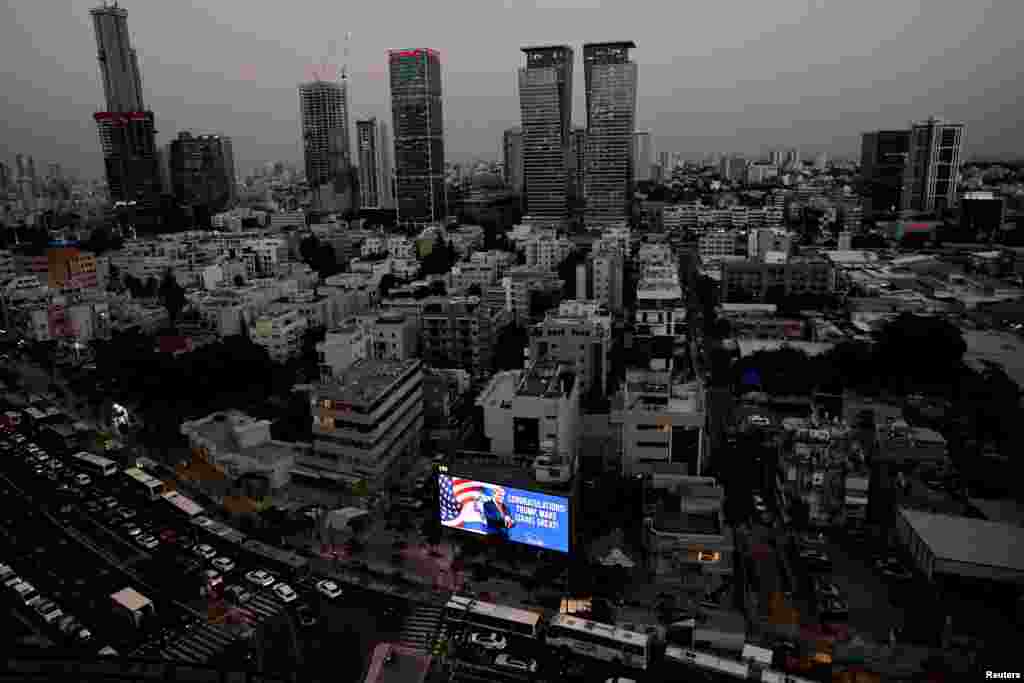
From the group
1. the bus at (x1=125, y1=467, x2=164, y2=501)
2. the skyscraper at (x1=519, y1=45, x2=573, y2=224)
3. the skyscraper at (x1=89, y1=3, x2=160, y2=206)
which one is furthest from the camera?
the skyscraper at (x1=89, y1=3, x2=160, y2=206)

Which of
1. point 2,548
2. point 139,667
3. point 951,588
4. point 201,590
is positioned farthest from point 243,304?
point 951,588

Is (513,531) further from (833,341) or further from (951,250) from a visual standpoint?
(951,250)

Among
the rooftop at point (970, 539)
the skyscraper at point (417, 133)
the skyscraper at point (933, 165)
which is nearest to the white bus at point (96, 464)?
the rooftop at point (970, 539)

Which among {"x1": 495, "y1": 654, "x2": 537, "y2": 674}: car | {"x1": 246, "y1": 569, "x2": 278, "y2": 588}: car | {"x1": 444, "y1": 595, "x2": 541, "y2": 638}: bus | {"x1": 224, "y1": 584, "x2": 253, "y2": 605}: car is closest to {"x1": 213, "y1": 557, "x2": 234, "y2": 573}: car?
{"x1": 246, "y1": 569, "x2": 278, "y2": 588}: car

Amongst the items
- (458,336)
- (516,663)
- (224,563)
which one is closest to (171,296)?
(458,336)

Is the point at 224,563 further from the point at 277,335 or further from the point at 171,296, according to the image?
the point at 171,296

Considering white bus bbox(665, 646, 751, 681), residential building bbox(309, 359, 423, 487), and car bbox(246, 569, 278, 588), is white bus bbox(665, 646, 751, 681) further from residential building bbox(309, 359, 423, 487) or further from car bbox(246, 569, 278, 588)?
residential building bbox(309, 359, 423, 487)

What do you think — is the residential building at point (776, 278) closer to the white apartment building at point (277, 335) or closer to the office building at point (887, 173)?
the white apartment building at point (277, 335)
